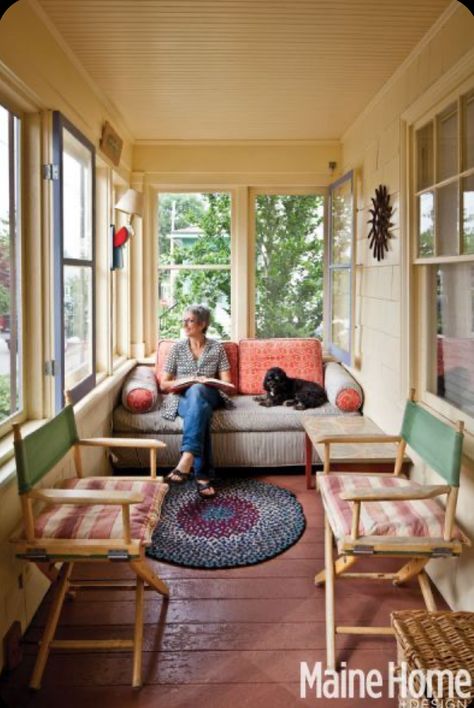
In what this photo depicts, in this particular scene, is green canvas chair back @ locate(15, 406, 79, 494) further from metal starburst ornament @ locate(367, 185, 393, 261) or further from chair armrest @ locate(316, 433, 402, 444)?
metal starburst ornament @ locate(367, 185, 393, 261)

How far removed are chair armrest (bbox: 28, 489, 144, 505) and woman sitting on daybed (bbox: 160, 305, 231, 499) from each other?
1787mm

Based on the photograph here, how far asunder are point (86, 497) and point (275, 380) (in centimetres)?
261

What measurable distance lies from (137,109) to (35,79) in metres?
1.80

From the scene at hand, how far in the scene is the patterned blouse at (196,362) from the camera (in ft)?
15.2

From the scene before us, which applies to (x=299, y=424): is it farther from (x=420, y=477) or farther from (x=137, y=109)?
(x=137, y=109)

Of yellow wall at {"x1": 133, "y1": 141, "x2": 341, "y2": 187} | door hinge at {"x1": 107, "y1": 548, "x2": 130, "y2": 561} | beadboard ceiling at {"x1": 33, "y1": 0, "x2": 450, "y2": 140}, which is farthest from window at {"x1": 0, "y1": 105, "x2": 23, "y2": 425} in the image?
yellow wall at {"x1": 133, "y1": 141, "x2": 341, "y2": 187}

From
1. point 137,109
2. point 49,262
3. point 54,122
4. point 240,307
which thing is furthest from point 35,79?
point 240,307

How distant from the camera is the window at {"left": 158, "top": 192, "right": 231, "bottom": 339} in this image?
5.61 meters

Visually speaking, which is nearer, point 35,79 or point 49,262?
point 35,79

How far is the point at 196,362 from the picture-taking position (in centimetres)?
466

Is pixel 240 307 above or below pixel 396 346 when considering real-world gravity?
above

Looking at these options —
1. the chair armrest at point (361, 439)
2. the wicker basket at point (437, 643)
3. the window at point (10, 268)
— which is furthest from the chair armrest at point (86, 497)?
the chair armrest at point (361, 439)

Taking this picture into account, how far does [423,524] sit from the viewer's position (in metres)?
2.39

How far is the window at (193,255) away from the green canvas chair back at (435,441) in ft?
9.87
